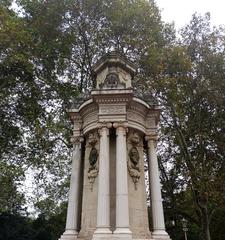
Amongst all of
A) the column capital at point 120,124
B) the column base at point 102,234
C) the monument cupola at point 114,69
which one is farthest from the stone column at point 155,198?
the monument cupola at point 114,69

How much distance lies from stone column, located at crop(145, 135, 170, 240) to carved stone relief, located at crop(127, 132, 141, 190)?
19.8 inches

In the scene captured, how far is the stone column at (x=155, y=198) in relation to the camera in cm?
845

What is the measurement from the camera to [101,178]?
813 centimetres

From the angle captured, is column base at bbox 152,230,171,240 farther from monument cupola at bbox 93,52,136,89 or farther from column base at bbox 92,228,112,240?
monument cupola at bbox 93,52,136,89

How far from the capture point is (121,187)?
797cm

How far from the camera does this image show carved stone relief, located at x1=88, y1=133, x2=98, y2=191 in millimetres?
8859

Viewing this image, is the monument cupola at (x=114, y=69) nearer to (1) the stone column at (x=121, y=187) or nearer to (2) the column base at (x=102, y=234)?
(1) the stone column at (x=121, y=187)

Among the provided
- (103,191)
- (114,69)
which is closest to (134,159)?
(103,191)

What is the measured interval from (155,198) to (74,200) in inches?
98.0

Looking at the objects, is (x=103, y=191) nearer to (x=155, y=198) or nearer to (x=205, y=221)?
(x=155, y=198)

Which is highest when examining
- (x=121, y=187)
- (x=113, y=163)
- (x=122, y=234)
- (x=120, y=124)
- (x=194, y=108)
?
(x=194, y=108)

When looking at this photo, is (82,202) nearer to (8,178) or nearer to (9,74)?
(8,178)

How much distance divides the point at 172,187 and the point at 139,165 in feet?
29.5

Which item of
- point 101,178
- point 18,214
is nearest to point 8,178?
point 101,178
